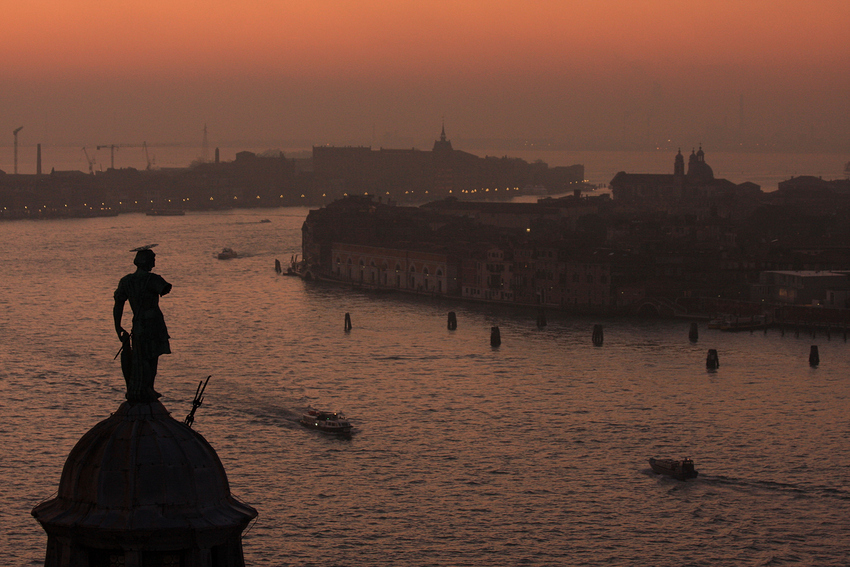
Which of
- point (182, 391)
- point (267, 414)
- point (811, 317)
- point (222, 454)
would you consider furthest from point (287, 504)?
point (811, 317)

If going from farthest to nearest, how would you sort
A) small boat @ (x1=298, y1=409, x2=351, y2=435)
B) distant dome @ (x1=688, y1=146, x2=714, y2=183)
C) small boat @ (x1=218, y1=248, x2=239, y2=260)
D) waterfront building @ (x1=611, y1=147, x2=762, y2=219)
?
distant dome @ (x1=688, y1=146, x2=714, y2=183) → waterfront building @ (x1=611, y1=147, x2=762, y2=219) → small boat @ (x1=218, y1=248, x2=239, y2=260) → small boat @ (x1=298, y1=409, x2=351, y2=435)

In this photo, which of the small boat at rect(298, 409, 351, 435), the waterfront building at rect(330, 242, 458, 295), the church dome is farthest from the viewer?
the waterfront building at rect(330, 242, 458, 295)

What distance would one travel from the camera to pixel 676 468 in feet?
46.0

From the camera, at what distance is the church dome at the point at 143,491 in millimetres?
1900

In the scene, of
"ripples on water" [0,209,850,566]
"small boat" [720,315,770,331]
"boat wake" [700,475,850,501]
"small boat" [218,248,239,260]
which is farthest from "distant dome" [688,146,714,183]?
"boat wake" [700,475,850,501]

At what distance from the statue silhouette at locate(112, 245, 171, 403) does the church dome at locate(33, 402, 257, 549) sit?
0.22 feet

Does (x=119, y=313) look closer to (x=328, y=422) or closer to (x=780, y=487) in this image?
(x=780, y=487)

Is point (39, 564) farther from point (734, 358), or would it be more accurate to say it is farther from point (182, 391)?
point (734, 358)

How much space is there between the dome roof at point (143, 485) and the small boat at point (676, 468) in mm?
12473

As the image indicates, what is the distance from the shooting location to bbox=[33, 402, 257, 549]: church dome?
6.23ft

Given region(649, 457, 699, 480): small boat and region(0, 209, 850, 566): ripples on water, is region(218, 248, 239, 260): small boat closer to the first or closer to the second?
region(0, 209, 850, 566): ripples on water

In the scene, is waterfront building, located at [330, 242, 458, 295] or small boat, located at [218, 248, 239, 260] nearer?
waterfront building, located at [330, 242, 458, 295]

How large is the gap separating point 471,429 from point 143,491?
1456cm

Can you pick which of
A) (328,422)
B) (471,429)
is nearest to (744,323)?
(471,429)
